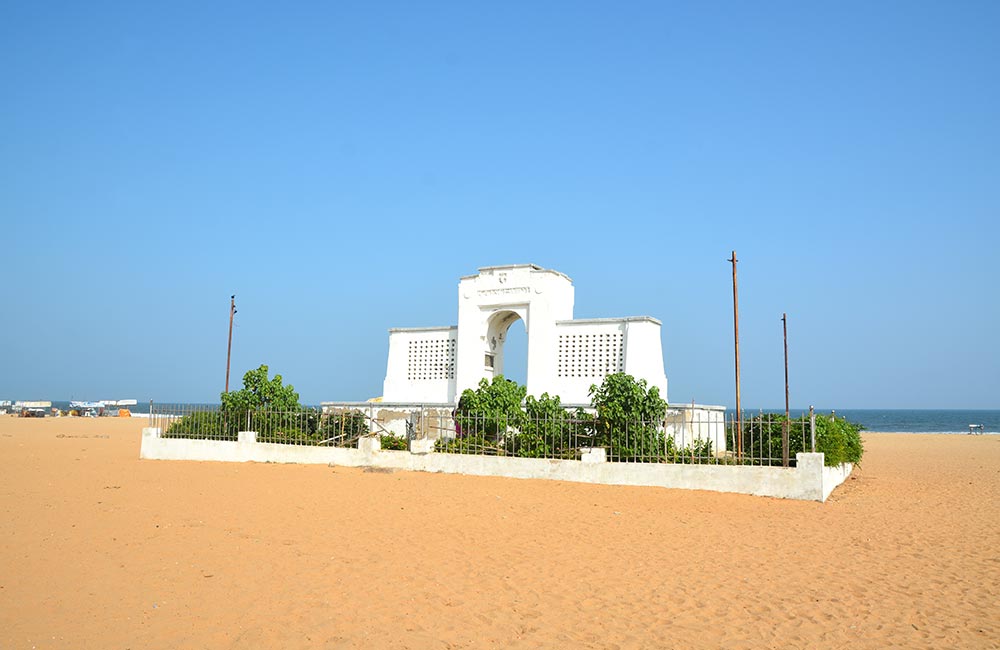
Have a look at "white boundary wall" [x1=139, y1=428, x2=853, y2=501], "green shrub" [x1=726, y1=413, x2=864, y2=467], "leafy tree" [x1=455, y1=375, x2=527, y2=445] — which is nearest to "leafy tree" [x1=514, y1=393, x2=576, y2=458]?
"leafy tree" [x1=455, y1=375, x2=527, y2=445]

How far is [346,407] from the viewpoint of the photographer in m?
21.0

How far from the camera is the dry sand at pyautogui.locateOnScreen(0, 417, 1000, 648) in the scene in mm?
6426

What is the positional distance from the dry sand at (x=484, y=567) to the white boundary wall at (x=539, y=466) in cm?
46

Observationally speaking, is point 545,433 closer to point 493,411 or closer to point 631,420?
point 493,411

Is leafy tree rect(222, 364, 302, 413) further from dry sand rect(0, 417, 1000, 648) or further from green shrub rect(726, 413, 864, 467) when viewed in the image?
green shrub rect(726, 413, 864, 467)

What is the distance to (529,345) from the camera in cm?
1978

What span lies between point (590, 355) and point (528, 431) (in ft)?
12.7

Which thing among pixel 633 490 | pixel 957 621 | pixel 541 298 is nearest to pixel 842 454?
pixel 633 490

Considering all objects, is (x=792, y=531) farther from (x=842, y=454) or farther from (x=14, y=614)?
(x=14, y=614)

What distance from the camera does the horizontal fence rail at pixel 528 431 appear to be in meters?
14.4

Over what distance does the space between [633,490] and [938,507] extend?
5.32 m

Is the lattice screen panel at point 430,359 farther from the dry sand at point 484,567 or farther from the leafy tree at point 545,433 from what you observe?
the dry sand at point 484,567

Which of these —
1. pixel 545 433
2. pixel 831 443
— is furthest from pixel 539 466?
pixel 831 443

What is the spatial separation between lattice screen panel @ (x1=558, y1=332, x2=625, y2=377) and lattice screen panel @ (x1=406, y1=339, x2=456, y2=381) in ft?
11.6
